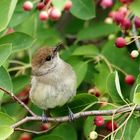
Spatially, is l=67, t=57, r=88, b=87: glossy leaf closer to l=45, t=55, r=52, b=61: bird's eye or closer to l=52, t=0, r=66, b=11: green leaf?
l=45, t=55, r=52, b=61: bird's eye

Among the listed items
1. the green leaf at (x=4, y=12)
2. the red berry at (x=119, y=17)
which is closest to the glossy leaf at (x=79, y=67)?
the red berry at (x=119, y=17)

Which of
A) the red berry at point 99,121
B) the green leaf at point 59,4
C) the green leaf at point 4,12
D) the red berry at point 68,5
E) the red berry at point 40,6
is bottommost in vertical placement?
the red berry at point 99,121

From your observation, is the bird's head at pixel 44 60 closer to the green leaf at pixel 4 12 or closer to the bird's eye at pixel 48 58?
the bird's eye at pixel 48 58

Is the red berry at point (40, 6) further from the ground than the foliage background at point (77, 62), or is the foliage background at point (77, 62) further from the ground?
the red berry at point (40, 6)

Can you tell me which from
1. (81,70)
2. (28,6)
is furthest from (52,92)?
(28,6)

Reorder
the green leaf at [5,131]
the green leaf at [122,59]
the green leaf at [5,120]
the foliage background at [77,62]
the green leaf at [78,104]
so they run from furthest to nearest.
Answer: the green leaf at [122,59] → the green leaf at [78,104] → the foliage background at [77,62] → the green leaf at [5,120] → the green leaf at [5,131]

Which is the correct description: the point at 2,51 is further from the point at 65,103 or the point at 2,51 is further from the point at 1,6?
the point at 65,103
